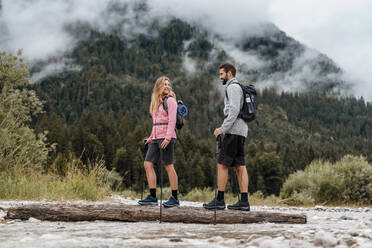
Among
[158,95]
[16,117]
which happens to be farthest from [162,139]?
[16,117]

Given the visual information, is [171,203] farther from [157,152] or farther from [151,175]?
[157,152]

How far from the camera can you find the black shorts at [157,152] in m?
5.65

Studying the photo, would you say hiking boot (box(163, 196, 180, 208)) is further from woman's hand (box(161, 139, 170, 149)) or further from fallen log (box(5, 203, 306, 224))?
woman's hand (box(161, 139, 170, 149))

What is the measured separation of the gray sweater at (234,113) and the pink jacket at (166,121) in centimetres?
81

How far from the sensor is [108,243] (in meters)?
3.00

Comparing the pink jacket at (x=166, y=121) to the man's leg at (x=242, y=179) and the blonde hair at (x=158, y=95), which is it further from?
the man's leg at (x=242, y=179)

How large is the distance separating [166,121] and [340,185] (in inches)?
305

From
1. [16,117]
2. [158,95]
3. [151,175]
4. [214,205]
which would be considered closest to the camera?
[214,205]

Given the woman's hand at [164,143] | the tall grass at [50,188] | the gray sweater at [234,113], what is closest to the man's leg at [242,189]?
the gray sweater at [234,113]

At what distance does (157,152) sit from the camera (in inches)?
230

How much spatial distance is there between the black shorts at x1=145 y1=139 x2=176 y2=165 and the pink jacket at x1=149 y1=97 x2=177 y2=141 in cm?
8

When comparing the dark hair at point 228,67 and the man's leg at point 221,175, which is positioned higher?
the dark hair at point 228,67

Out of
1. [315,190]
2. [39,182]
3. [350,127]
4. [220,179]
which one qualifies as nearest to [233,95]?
[220,179]

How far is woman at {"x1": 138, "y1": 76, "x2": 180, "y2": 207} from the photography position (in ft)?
18.4
